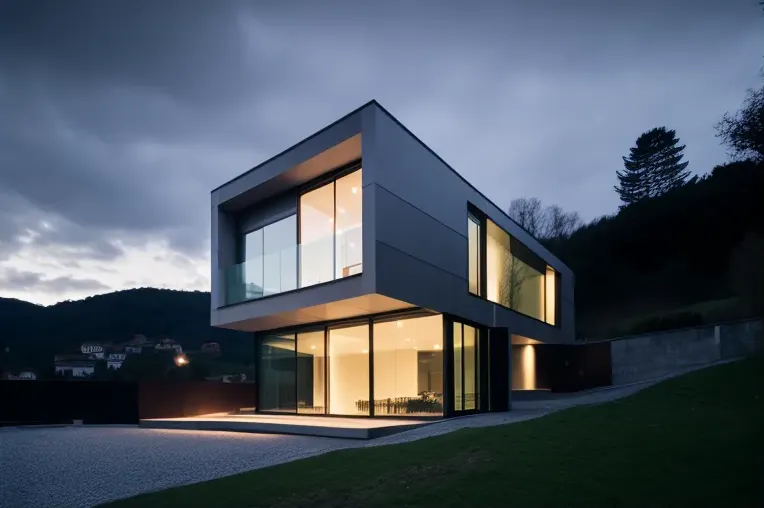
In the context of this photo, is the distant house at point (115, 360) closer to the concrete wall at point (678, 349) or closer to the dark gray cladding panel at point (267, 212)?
the dark gray cladding panel at point (267, 212)

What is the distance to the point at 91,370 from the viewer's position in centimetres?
3584

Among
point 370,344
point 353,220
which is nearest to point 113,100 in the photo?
point 353,220

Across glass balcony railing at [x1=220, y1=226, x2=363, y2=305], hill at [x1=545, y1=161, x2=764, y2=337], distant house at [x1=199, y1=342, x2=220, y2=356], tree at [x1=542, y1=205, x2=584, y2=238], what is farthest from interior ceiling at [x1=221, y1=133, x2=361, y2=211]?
tree at [x1=542, y1=205, x2=584, y2=238]

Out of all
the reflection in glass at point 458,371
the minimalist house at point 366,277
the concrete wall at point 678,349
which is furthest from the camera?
the concrete wall at point 678,349

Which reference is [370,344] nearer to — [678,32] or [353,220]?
Result: [353,220]

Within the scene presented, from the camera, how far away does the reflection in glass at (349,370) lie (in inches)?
597

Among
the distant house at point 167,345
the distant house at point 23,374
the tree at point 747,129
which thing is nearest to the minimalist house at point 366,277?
the tree at point 747,129

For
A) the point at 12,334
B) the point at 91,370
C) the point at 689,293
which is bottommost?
the point at 91,370

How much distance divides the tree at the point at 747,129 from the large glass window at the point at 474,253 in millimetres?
13084

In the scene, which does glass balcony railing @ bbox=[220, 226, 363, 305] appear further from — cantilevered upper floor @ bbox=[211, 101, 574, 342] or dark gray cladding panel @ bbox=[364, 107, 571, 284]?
dark gray cladding panel @ bbox=[364, 107, 571, 284]

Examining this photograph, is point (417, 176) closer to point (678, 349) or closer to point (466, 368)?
point (466, 368)

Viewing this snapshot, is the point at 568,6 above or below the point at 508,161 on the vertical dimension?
below

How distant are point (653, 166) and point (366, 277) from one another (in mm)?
47869

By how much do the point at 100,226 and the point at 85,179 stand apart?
8.35 meters
